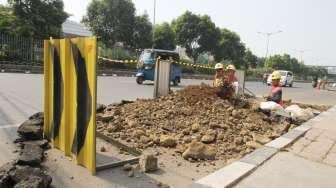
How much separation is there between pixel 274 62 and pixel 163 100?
9203cm

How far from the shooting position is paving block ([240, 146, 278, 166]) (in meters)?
5.33

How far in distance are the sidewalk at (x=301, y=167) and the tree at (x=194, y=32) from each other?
49.4 metres

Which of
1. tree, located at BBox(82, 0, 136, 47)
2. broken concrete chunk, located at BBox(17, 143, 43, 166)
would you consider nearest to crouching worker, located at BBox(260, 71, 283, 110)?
broken concrete chunk, located at BBox(17, 143, 43, 166)

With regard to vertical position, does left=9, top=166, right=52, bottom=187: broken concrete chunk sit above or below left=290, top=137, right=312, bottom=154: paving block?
above

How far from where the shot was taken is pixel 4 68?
2484 cm

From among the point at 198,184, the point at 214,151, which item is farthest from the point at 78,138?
the point at 214,151

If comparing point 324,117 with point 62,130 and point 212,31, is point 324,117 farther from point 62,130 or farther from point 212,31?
point 212,31

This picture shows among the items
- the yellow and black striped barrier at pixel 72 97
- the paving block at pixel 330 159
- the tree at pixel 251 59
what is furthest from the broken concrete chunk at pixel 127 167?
the tree at pixel 251 59

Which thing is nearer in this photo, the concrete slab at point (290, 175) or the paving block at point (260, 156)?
the concrete slab at point (290, 175)

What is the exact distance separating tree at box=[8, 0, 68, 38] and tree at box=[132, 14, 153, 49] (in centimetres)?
1181

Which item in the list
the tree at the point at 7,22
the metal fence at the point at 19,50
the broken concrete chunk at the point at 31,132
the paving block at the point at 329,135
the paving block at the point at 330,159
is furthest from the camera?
the tree at the point at 7,22

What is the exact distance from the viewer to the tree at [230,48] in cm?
5993

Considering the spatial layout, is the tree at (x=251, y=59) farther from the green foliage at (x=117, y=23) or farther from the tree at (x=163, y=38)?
the green foliage at (x=117, y=23)

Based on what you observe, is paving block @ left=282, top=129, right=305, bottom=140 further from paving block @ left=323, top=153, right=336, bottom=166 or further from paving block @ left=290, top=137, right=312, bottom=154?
paving block @ left=323, top=153, right=336, bottom=166
